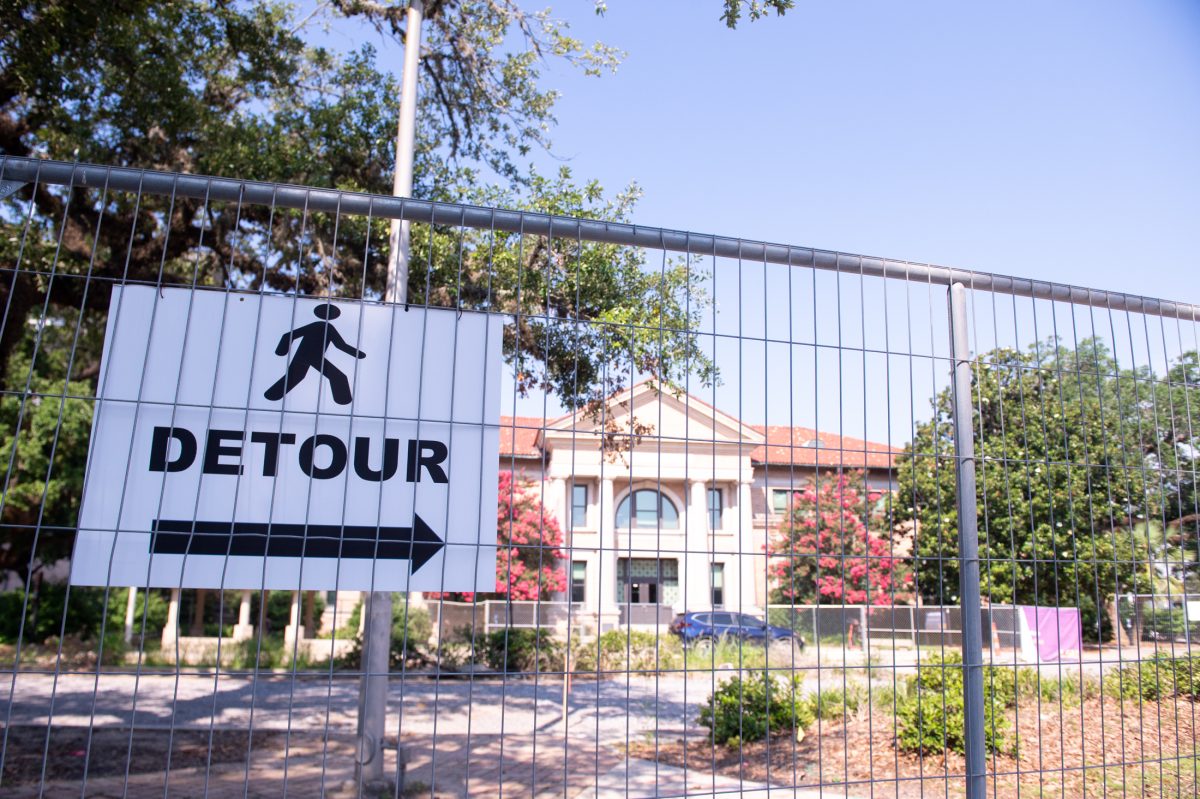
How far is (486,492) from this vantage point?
3059 millimetres

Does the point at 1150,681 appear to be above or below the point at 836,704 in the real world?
above

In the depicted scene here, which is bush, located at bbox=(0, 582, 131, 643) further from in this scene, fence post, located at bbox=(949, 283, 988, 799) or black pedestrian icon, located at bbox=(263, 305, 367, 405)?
fence post, located at bbox=(949, 283, 988, 799)

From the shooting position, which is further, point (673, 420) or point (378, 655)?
point (673, 420)

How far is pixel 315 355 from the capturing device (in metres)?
3.03

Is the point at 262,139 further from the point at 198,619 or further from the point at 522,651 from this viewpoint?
the point at 198,619

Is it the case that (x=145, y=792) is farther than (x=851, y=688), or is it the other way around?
(x=851, y=688)

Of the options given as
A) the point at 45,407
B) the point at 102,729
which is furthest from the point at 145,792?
the point at 45,407

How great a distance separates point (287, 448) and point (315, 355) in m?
0.34

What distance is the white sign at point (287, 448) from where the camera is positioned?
2.82 meters

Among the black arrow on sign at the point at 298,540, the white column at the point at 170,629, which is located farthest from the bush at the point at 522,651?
the black arrow on sign at the point at 298,540

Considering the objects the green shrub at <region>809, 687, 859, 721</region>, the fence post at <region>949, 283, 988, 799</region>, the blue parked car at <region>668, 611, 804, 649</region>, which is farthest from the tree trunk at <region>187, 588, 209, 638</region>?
the fence post at <region>949, 283, 988, 799</region>

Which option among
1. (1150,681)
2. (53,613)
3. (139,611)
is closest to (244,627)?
(139,611)

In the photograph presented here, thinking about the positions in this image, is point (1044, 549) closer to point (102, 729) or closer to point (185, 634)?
point (102, 729)

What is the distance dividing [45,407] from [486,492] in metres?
19.9
